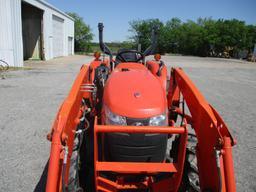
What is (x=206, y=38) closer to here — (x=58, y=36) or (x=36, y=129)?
(x=58, y=36)

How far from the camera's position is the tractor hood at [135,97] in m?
2.13

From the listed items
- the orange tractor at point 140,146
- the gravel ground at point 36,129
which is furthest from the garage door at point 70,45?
the orange tractor at point 140,146

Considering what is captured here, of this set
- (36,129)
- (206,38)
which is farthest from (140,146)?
(206,38)

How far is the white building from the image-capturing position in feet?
42.0

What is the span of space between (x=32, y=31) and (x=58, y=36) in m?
4.08

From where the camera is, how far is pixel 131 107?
2.13 m

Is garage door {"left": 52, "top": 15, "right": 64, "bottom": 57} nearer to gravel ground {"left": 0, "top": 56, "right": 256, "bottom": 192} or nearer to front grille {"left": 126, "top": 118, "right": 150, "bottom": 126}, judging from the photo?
gravel ground {"left": 0, "top": 56, "right": 256, "bottom": 192}

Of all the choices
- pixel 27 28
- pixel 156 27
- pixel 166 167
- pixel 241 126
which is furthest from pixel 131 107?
pixel 27 28

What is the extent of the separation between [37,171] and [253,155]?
2.90 m

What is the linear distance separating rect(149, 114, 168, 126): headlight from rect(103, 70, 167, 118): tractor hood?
0.03m

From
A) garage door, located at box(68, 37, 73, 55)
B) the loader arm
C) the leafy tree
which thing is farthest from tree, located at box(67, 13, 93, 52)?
the loader arm

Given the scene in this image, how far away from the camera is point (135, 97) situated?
2.21 m

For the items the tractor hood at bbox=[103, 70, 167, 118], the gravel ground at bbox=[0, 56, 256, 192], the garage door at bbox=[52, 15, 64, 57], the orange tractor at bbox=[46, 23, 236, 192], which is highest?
the garage door at bbox=[52, 15, 64, 57]

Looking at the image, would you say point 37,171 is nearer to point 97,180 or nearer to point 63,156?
point 97,180
